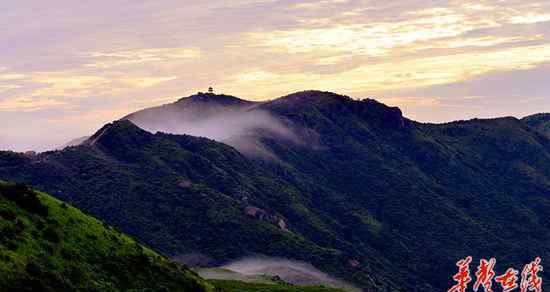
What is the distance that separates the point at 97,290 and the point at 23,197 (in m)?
15.8

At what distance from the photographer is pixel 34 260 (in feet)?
280

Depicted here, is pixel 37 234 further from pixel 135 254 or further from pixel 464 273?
pixel 464 273

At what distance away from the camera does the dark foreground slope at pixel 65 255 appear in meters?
82.9

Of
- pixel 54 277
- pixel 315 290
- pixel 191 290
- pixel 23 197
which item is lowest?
pixel 315 290

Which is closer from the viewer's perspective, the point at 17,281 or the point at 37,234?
the point at 17,281

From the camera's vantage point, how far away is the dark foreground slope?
82938 mm

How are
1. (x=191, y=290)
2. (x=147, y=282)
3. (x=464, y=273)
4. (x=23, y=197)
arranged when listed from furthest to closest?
(x=464, y=273) → (x=191, y=290) → (x=147, y=282) → (x=23, y=197)

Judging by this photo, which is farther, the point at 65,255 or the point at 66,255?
the point at 66,255

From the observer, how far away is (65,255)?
9294 centimetres

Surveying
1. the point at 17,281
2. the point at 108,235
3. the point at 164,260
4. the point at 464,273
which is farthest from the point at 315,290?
the point at 17,281

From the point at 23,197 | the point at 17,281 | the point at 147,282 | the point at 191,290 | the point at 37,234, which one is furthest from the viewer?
the point at 191,290

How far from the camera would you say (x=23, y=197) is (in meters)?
97.3

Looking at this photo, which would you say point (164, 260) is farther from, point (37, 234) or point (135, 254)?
point (37, 234)

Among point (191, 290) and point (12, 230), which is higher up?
point (12, 230)
